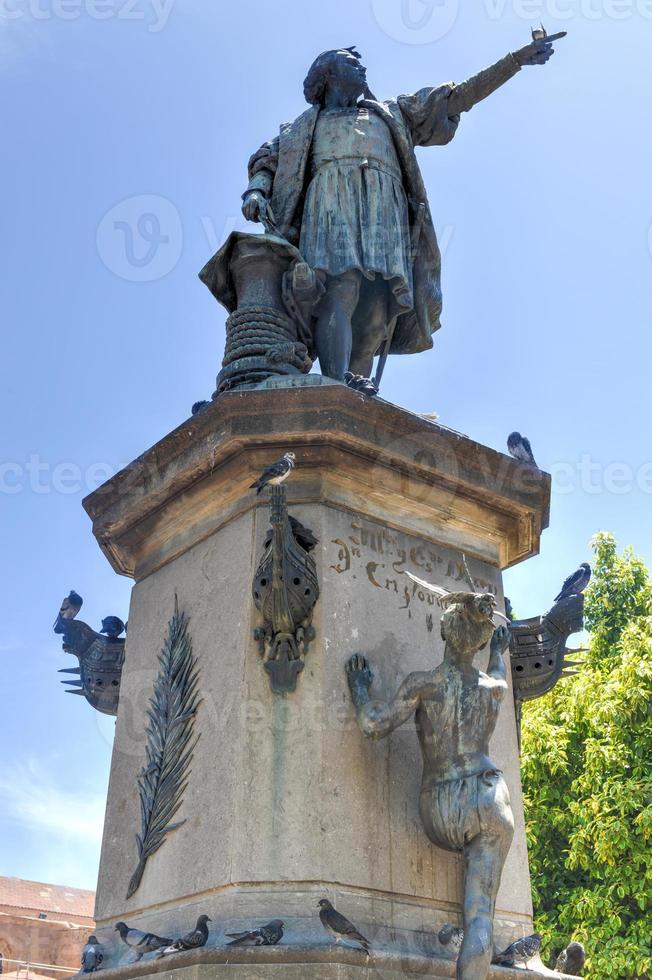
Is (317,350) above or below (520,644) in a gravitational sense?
above

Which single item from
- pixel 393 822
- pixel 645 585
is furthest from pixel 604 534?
pixel 393 822

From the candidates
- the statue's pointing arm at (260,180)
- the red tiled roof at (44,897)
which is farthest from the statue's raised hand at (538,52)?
the red tiled roof at (44,897)

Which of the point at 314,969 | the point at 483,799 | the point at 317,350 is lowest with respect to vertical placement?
the point at 314,969

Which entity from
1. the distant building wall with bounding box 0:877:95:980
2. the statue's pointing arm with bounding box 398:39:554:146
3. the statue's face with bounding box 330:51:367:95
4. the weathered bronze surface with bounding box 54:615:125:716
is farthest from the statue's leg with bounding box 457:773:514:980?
the distant building wall with bounding box 0:877:95:980

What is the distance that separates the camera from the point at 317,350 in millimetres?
6211

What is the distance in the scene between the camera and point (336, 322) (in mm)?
6109

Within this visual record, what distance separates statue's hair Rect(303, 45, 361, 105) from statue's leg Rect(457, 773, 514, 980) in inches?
183

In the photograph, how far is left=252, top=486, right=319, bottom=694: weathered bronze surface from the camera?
459 centimetres

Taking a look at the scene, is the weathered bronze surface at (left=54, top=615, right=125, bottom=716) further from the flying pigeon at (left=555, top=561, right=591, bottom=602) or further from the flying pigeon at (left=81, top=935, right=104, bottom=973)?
the flying pigeon at (left=555, top=561, right=591, bottom=602)

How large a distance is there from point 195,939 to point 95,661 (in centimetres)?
236

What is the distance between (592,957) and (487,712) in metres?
11.6

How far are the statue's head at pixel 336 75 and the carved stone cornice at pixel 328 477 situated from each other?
9.29ft

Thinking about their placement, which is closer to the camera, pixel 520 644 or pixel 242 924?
pixel 242 924

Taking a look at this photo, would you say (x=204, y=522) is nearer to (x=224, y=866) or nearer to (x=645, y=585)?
(x=224, y=866)
